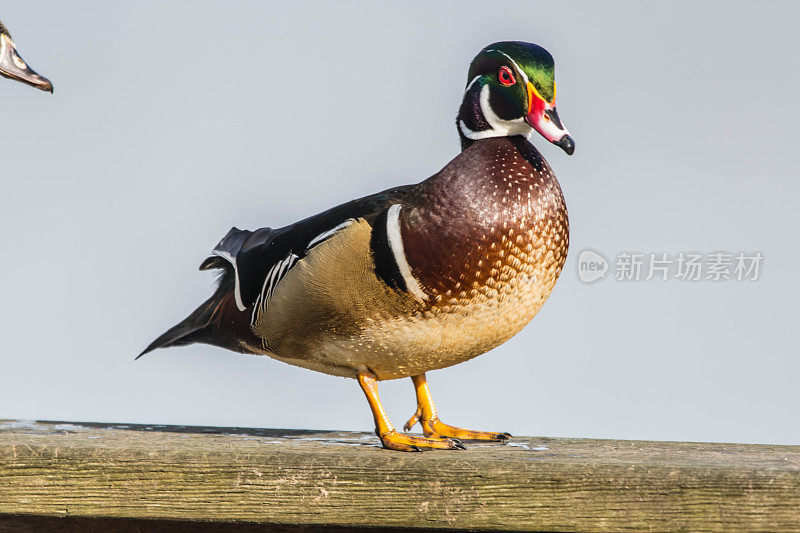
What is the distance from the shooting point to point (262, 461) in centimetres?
201

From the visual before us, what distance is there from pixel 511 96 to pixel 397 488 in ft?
3.30

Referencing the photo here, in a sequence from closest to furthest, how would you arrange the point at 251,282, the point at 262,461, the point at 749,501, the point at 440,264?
the point at 749,501 < the point at 262,461 < the point at 440,264 < the point at 251,282

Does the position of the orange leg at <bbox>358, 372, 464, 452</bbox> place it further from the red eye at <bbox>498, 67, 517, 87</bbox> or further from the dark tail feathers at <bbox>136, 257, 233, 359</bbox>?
the red eye at <bbox>498, 67, 517, 87</bbox>

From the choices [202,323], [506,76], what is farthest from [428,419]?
[506,76]

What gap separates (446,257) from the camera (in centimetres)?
233

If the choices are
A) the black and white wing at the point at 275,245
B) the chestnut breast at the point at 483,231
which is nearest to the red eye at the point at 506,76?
the chestnut breast at the point at 483,231

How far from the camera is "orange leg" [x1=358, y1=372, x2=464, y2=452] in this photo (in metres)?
2.35

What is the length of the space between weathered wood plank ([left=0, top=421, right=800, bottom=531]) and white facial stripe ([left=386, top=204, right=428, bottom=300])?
398 millimetres

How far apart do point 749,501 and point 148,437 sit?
130 centimetres

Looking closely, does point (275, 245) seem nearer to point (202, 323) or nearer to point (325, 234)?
point (325, 234)

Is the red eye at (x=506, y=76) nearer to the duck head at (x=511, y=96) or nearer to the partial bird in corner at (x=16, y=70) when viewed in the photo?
the duck head at (x=511, y=96)

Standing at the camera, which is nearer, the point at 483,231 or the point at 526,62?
the point at 483,231

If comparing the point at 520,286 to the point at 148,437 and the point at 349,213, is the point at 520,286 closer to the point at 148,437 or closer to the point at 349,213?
the point at 349,213

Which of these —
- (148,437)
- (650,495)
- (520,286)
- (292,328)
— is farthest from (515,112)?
(148,437)
